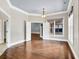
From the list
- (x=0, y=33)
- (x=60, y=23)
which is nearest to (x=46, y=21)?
(x=60, y=23)

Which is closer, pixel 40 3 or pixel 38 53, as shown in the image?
pixel 38 53

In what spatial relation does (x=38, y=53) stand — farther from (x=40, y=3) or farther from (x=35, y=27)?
Result: (x=35, y=27)

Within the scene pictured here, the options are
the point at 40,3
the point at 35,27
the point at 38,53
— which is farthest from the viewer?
the point at 35,27

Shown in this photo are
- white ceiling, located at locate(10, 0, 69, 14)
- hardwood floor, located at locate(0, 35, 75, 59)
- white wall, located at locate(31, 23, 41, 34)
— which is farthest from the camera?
white wall, located at locate(31, 23, 41, 34)

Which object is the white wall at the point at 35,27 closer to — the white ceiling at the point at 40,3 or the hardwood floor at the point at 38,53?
the white ceiling at the point at 40,3

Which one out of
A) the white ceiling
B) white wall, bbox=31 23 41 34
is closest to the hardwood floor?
the white ceiling

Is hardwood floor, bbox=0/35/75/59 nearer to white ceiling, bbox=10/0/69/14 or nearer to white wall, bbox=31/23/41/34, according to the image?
white ceiling, bbox=10/0/69/14

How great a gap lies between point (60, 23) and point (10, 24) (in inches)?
218

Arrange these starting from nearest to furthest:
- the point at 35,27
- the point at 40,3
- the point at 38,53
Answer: the point at 38,53, the point at 40,3, the point at 35,27

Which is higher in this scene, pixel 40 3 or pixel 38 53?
pixel 40 3

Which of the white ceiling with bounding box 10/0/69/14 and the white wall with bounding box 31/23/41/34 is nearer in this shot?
the white ceiling with bounding box 10/0/69/14

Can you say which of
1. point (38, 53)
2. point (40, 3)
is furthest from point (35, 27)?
point (38, 53)

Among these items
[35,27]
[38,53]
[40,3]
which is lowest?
[38,53]

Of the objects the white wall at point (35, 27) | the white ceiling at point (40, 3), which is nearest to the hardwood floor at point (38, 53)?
the white ceiling at point (40, 3)
